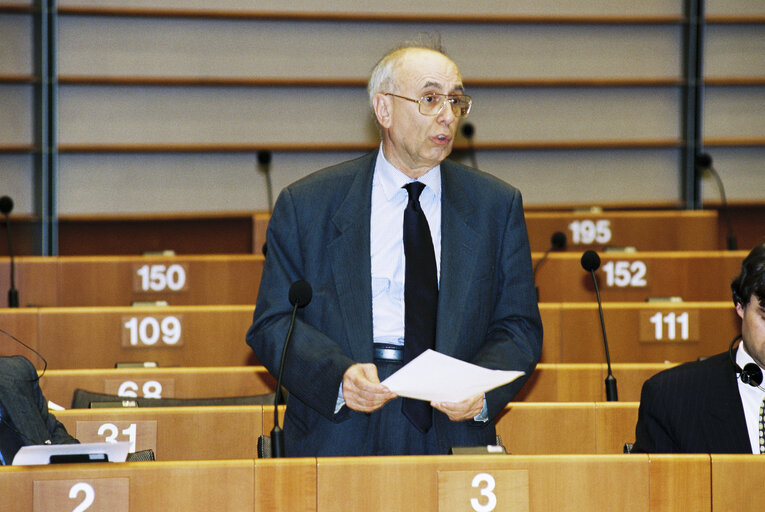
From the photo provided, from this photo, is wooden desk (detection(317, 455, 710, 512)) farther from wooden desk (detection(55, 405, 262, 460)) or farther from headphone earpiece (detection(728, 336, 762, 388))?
wooden desk (detection(55, 405, 262, 460))

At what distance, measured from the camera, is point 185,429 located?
9.25 feet

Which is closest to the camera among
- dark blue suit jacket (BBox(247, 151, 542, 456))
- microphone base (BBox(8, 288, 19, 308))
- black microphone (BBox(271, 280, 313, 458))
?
black microphone (BBox(271, 280, 313, 458))

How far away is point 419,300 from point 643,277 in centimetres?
301

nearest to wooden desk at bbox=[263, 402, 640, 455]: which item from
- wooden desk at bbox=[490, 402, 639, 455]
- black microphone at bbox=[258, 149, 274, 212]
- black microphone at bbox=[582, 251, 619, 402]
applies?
wooden desk at bbox=[490, 402, 639, 455]

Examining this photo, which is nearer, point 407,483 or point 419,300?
point 407,483

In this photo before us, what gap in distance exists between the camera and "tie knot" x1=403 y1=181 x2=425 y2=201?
2.28 m

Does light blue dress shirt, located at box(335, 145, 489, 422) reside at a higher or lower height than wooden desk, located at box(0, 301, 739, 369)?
higher

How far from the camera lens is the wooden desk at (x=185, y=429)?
275 cm

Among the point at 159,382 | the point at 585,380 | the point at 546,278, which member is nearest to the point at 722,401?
the point at 585,380

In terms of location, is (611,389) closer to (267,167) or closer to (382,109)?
(382,109)

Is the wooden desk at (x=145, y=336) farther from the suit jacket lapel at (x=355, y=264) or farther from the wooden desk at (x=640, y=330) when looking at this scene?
the suit jacket lapel at (x=355, y=264)

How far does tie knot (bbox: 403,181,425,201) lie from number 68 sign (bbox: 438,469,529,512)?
27.1 inches

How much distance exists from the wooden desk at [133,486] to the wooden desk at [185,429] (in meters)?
0.98

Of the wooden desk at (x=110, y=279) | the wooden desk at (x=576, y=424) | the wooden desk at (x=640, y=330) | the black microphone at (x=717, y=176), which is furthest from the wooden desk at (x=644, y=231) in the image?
the wooden desk at (x=576, y=424)
